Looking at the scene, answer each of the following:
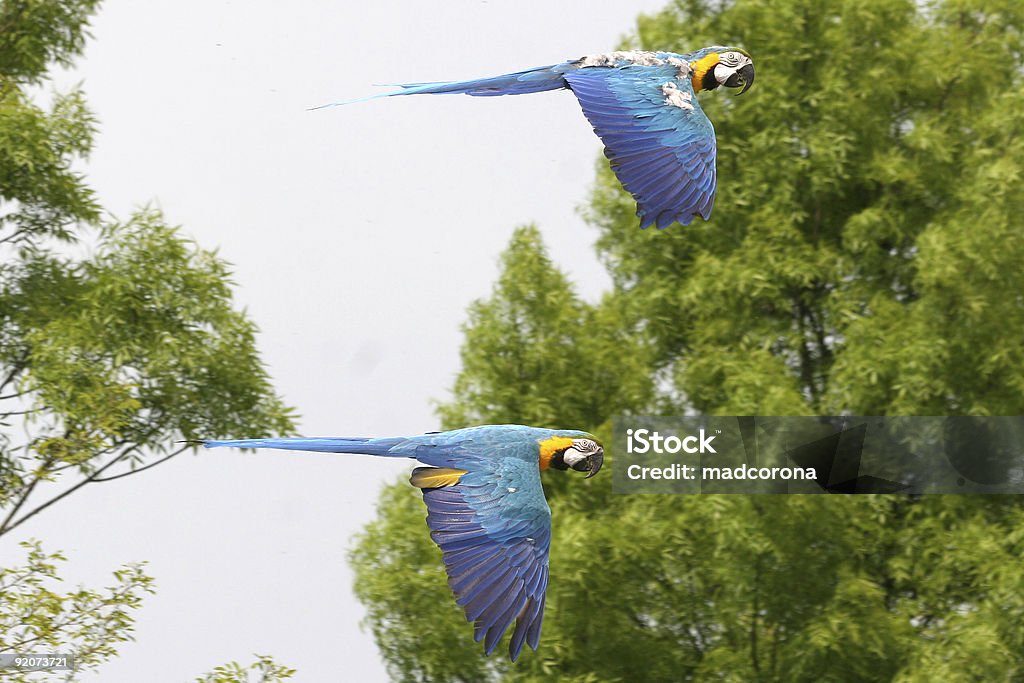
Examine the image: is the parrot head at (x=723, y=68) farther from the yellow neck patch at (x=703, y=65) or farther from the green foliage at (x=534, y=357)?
the green foliage at (x=534, y=357)

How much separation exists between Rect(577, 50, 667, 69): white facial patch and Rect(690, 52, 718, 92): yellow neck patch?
0.38ft

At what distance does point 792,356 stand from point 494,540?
15.4 feet

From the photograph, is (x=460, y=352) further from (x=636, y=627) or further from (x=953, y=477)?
(x=953, y=477)

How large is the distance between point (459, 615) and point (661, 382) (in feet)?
5.97

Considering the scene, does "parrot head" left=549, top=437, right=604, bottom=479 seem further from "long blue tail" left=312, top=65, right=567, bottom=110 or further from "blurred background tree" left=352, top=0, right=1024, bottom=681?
"blurred background tree" left=352, top=0, right=1024, bottom=681

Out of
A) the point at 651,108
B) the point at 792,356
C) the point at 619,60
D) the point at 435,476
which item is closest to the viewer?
the point at 435,476

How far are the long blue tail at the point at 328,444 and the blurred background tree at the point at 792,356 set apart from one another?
294 centimetres

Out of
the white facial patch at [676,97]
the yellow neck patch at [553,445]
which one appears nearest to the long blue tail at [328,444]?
the yellow neck patch at [553,445]

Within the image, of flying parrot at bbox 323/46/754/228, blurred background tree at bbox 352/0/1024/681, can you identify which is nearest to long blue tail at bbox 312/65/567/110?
flying parrot at bbox 323/46/754/228

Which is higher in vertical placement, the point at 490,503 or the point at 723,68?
the point at 723,68

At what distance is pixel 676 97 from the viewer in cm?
564

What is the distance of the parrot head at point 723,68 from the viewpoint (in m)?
5.80

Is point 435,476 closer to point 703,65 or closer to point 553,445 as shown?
point 553,445

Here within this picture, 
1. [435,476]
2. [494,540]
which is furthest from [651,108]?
[494,540]
